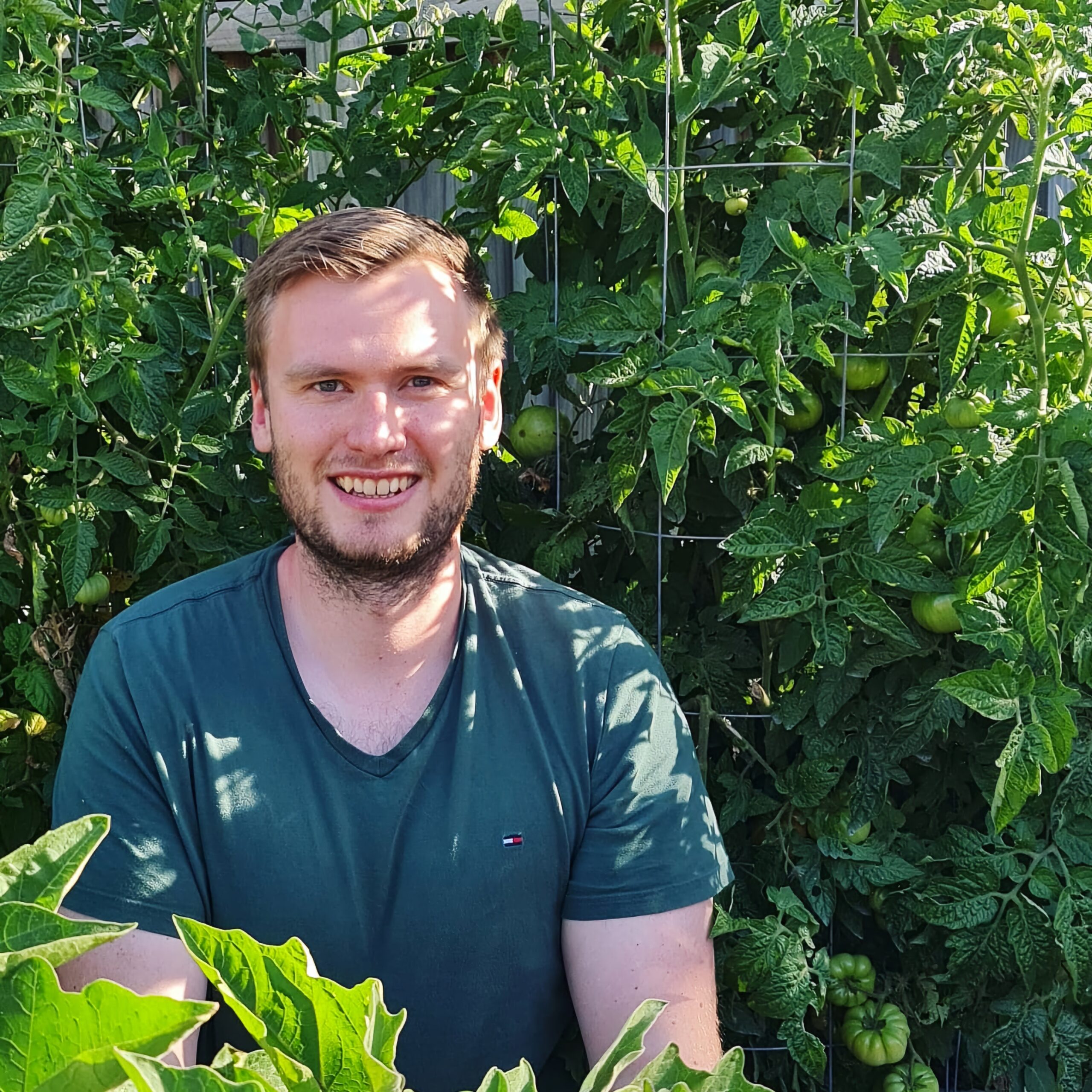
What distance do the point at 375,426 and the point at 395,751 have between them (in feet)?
1.42

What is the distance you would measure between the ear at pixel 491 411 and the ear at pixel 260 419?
1.01 ft

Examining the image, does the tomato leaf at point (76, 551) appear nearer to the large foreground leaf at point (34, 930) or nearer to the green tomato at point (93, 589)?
the green tomato at point (93, 589)

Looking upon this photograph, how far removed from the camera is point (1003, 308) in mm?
1712

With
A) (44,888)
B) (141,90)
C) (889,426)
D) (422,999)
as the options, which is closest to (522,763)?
(422,999)

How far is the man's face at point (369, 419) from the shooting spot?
5.68ft

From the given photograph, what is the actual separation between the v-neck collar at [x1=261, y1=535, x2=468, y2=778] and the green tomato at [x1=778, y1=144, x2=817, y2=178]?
0.75 m

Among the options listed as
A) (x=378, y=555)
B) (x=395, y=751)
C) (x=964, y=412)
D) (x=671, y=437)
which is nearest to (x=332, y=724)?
(x=395, y=751)

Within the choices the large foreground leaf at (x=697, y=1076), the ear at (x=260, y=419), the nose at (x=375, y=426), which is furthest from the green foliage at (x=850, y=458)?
the large foreground leaf at (x=697, y=1076)

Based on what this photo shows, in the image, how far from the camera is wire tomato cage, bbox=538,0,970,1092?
177 centimetres

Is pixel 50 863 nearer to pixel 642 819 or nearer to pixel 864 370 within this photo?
pixel 642 819

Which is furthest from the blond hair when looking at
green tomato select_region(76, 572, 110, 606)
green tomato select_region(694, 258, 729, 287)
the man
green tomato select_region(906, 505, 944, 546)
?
A: green tomato select_region(906, 505, 944, 546)

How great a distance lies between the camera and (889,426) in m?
1.69

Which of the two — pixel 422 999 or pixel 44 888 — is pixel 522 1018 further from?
pixel 44 888

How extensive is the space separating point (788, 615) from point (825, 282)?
1.45 ft
